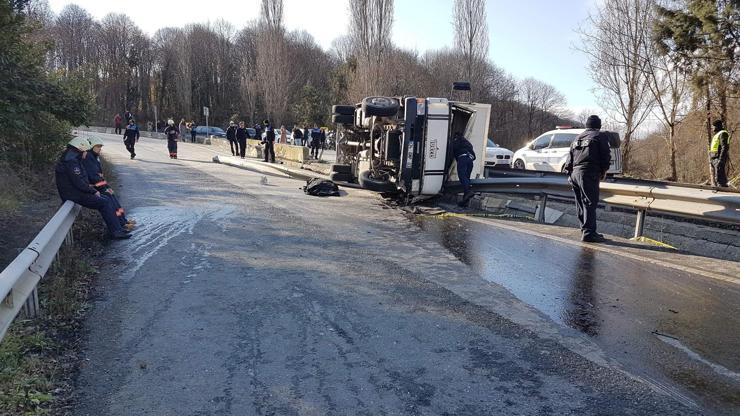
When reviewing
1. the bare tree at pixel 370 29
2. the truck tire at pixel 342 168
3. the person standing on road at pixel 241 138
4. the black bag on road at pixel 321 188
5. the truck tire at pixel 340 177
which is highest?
the bare tree at pixel 370 29

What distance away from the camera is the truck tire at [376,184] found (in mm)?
11227

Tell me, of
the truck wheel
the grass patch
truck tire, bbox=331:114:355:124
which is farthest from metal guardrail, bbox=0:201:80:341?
truck tire, bbox=331:114:355:124

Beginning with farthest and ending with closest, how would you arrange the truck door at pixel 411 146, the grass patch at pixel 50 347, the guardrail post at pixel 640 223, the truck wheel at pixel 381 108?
the truck wheel at pixel 381 108 → the truck door at pixel 411 146 → the guardrail post at pixel 640 223 → the grass patch at pixel 50 347

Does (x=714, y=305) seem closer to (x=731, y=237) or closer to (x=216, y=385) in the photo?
(x=731, y=237)

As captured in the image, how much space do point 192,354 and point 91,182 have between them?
16.5ft

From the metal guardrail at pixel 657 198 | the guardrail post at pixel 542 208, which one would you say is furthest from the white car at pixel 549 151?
the metal guardrail at pixel 657 198

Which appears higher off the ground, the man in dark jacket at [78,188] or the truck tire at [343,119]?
the truck tire at [343,119]

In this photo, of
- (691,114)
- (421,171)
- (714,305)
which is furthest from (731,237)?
(691,114)

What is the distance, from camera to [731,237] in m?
7.62

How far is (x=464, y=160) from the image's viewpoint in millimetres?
10742

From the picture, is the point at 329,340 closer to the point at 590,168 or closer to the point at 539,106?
the point at 590,168

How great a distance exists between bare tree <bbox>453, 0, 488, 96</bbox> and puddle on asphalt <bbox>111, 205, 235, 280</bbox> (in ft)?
87.6

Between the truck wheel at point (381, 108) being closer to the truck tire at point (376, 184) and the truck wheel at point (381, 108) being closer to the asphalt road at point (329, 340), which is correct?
the truck tire at point (376, 184)

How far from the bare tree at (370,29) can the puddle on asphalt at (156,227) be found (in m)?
19.1
